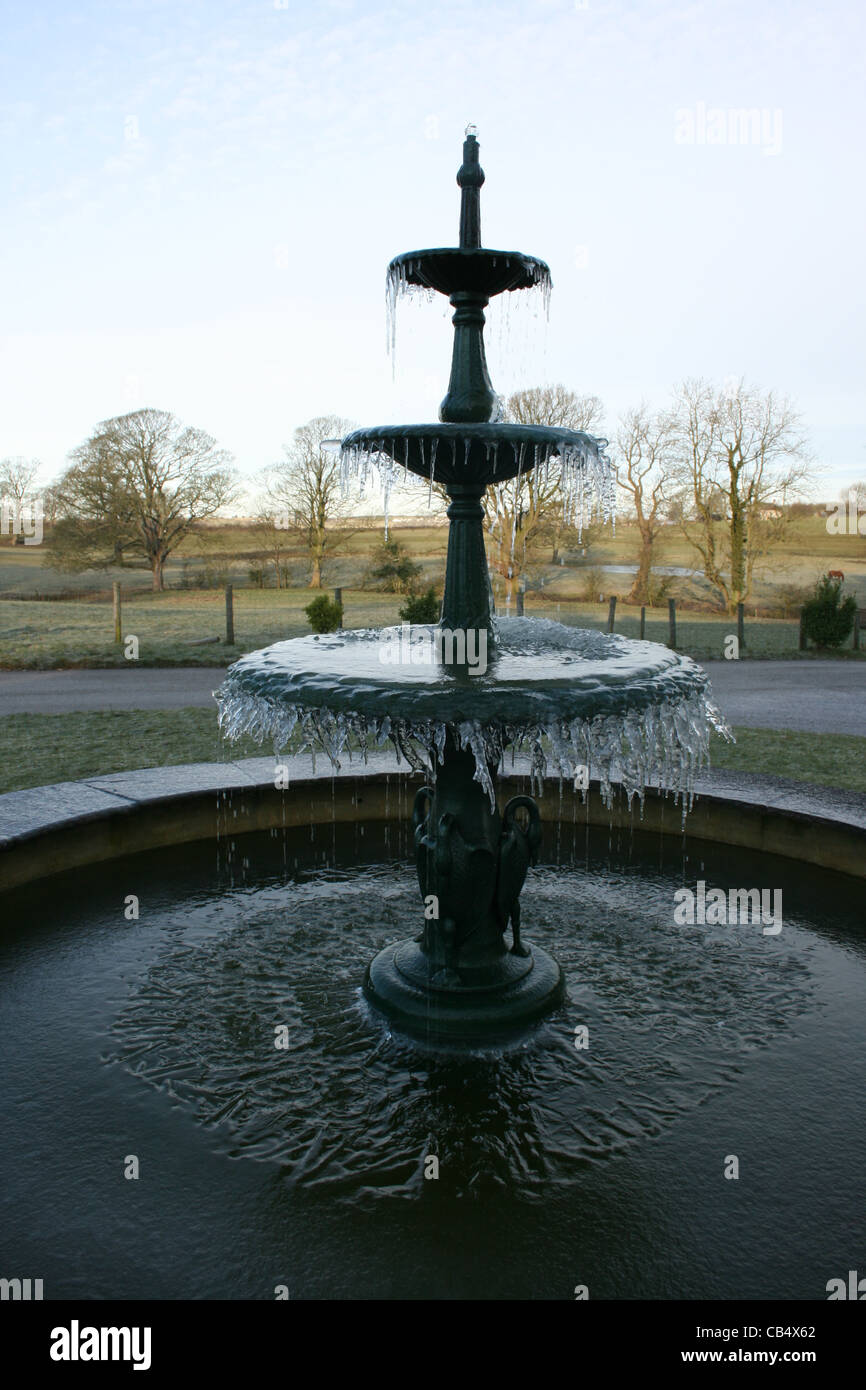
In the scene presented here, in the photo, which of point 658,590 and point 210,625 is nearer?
point 210,625

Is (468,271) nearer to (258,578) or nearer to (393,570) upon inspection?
(393,570)

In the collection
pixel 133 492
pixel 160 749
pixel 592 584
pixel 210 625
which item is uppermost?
pixel 133 492

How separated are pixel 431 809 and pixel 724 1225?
7.82 feet

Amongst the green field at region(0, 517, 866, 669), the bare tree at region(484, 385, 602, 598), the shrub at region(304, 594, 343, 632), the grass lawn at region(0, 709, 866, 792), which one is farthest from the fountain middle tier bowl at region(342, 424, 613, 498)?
the bare tree at region(484, 385, 602, 598)

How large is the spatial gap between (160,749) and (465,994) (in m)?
6.62

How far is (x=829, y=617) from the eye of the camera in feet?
72.6

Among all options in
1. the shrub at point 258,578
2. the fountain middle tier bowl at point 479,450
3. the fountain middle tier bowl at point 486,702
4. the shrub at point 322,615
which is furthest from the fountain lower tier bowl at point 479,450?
the shrub at point 258,578

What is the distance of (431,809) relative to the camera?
16.2ft

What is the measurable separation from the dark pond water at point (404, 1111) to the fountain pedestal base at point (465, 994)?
0.11 meters

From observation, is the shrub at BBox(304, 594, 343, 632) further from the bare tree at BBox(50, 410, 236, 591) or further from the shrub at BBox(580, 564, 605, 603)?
the bare tree at BBox(50, 410, 236, 591)

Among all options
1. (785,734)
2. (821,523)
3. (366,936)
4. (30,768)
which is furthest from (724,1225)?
(821,523)

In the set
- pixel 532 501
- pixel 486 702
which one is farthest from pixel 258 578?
pixel 486 702

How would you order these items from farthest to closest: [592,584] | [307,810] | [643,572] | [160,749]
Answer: [643,572] → [592,584] → [160,749] → [307,810]
